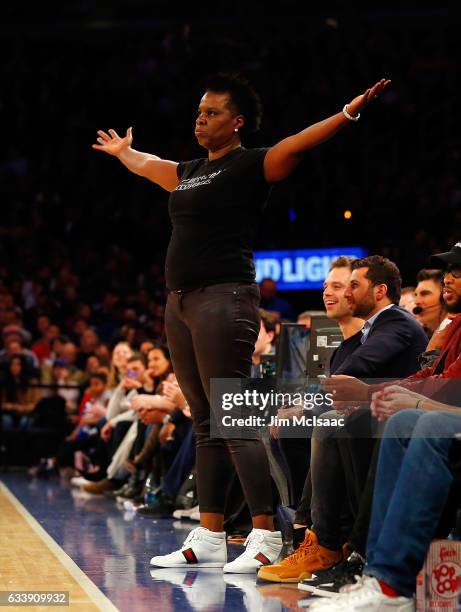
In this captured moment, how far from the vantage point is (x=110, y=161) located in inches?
539


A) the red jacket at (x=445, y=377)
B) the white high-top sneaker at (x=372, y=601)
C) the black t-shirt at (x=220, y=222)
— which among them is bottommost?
the white high-top sneaker at (x=372, y=601)

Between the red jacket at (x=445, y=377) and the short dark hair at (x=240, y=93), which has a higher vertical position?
the short dark hair at (x=240, y=93)

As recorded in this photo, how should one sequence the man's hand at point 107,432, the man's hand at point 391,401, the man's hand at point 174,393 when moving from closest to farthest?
1. the man's hand at point 391,401
2. the man's hand at point 174,393
3. the man's hand at point 107,432

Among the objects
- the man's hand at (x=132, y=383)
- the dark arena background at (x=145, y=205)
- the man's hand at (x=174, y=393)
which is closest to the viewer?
the man's hand at (x=174, y=393)

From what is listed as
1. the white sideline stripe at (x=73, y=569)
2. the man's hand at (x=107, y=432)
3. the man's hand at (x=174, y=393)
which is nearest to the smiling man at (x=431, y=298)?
the man's hand at (x=174, y=393)

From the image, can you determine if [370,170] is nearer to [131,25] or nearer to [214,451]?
[131,25]

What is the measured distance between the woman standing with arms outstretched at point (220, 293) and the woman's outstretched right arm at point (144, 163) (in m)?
0.21

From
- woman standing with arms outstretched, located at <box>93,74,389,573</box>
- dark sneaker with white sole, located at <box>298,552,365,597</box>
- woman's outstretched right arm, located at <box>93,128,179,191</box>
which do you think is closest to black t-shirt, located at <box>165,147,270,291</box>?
woman standing with arms outstretched, located at <box>93,74,389,573</box>

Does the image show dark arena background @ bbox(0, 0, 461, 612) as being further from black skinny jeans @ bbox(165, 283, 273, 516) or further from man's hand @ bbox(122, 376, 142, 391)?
black skinny jeans @ bbox(165, 283, 273, 516)

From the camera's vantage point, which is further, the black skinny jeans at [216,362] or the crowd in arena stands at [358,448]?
the black skinny jeans at [216,362]

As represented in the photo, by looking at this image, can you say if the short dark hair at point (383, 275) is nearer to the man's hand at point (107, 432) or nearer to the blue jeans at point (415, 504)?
the blue jeans at point (415, 504)

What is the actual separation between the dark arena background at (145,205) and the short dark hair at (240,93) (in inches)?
44.4

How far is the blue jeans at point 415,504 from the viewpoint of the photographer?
2.79 metres

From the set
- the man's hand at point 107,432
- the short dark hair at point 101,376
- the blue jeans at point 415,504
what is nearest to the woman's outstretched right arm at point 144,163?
the blue jeans at point 415,504
